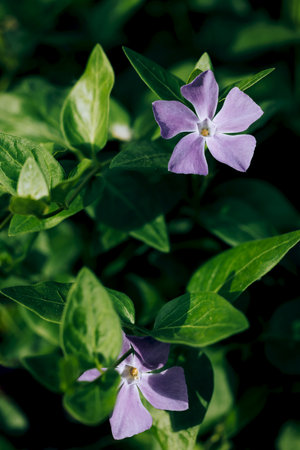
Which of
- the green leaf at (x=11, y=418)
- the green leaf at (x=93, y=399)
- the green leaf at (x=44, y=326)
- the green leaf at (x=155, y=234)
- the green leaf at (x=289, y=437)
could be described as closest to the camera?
the green leaf at (x=93, y=399)

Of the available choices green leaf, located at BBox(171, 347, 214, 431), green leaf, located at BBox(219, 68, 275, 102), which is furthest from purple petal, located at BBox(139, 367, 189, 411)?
green leaf, located at BBox(219, 68, 275, 102)

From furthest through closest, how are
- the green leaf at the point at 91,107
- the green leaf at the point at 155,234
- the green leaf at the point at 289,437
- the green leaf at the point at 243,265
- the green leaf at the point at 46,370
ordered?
the green leaf at the point at 289,437
the green leaf at the point at 155,234
the green leaf at the point at 91,107
the green leaf at the point at 243,265
the green leaf at the point at 46,370

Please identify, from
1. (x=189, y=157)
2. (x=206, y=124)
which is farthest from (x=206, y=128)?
(x=189, y=157)

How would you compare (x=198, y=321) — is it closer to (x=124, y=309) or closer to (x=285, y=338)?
(x=124, y=309)

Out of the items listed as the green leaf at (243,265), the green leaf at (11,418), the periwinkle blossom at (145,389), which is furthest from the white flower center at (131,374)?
the green leaf at (11,418)

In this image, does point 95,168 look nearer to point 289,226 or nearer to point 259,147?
point 289,226

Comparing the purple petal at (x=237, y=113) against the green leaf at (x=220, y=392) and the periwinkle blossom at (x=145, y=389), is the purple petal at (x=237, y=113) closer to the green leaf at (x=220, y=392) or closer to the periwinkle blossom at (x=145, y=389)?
the periwinkle blossom at (x=145, y=389)
